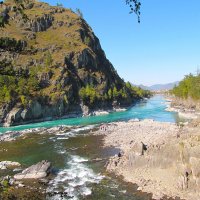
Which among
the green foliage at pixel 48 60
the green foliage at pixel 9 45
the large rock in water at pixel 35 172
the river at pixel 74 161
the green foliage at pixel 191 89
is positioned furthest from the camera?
the green foliage at pixel 48 60

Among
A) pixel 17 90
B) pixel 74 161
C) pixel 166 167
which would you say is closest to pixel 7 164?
pixel 74 161

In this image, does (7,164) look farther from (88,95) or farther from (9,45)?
(88,95)

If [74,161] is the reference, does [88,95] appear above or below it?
above

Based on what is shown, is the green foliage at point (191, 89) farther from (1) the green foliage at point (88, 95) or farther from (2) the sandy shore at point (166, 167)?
(2) the sandy shore at point (166, 167)

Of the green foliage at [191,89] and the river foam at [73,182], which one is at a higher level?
the green foliage at [191,89]

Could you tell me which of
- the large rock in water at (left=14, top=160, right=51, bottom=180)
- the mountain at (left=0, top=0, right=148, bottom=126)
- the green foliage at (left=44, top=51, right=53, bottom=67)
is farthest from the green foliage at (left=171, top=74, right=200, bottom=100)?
the large rock in water at (left=14, top=160, right=51, bottom=180)

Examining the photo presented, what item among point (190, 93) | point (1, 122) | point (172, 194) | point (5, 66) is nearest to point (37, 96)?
point (1, 122)

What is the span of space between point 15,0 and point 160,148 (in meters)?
37.9

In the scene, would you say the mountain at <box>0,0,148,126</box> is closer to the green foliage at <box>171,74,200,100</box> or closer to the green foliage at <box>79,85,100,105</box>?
the green foliage at <box>79,85,100,105</box>

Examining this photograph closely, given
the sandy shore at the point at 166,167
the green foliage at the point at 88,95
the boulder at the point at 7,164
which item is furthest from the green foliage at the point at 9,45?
the green foliage at the point at 88,95

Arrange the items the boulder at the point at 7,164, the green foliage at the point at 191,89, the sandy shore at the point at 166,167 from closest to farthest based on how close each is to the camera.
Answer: the sandy shore at the point at 166,167
the boulder at the point at 7,164
the green foliage at the point at 191,89

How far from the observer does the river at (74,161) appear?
38.4m

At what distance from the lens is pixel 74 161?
55.0 meters

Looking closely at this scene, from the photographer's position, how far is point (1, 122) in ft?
408
